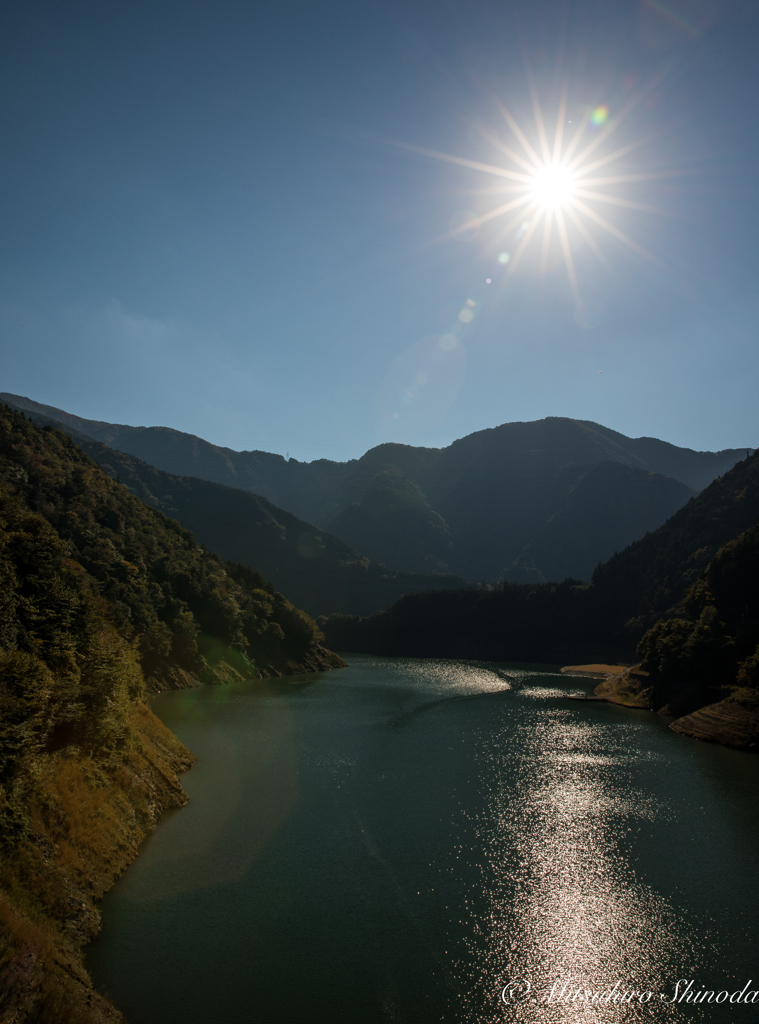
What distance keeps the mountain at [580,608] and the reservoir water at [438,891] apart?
10330cm

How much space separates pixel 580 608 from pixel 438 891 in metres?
144

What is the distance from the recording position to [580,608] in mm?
152625

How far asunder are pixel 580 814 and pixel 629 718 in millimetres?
36233

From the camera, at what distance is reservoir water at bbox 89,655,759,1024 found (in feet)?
47.8

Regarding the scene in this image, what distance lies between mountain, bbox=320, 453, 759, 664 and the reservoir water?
103 m

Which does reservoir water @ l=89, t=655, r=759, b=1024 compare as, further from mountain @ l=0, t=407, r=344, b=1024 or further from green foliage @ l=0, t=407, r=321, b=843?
green foliage @ l=0, t=407, r=321, b=843

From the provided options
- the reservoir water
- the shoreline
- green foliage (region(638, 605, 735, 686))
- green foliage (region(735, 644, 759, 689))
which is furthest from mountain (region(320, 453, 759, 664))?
the reservoir water

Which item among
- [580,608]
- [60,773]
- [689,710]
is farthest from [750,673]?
[580,608]

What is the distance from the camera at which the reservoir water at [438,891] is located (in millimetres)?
14562

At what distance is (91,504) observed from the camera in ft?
250

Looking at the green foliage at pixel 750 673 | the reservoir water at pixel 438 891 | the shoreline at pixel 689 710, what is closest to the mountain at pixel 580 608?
the shoreline at pixel 689 710

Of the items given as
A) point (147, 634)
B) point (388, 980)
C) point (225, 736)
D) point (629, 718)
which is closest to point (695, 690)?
point (629, 718)

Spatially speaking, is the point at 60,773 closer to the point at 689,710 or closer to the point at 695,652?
the point at 689,710

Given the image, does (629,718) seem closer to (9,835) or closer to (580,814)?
(580,814)
